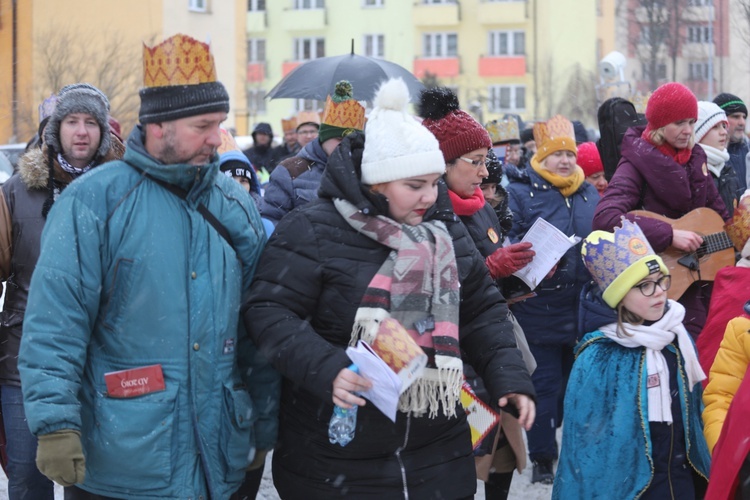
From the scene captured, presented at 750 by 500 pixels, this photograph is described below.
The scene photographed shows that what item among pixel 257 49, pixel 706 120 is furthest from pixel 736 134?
pixel 257 49

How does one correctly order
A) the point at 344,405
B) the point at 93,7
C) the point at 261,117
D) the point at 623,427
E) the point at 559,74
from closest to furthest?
the point at 344,405
the point at 623,427
the point at 93,7
the point at 559,74
the point at 261,117

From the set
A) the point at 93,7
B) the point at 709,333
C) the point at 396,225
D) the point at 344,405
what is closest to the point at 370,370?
Answer: the point at 344,405

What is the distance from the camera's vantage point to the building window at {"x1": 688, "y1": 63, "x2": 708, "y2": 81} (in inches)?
1730

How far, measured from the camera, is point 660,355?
16.7 feet

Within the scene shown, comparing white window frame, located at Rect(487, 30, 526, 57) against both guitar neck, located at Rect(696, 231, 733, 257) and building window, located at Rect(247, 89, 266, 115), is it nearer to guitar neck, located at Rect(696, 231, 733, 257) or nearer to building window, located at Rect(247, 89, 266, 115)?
building window, located at Rect(247, 89, 266, 115)

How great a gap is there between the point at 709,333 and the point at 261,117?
1952 inches

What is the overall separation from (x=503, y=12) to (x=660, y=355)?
1852 inches

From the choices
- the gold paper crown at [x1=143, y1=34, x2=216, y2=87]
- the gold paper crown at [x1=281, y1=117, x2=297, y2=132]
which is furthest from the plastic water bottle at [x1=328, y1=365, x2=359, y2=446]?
the gold paper crown at [x1=281, y1=117, x2=297, y2=132]

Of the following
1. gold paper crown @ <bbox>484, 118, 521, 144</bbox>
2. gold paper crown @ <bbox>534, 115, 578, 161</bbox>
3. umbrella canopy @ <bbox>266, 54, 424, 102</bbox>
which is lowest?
gold paper crown @ <bbox>534, 115, 578, 161</bbox>

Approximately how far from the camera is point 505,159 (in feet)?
33.9

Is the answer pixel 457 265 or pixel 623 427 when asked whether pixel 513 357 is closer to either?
pixel 457 265

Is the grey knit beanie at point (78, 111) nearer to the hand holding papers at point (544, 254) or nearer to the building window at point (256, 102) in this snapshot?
the hand holding papers at point (544, 254)

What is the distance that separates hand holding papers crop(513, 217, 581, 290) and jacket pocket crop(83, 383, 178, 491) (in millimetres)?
2400

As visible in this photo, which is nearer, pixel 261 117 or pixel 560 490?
pixel 560 490
